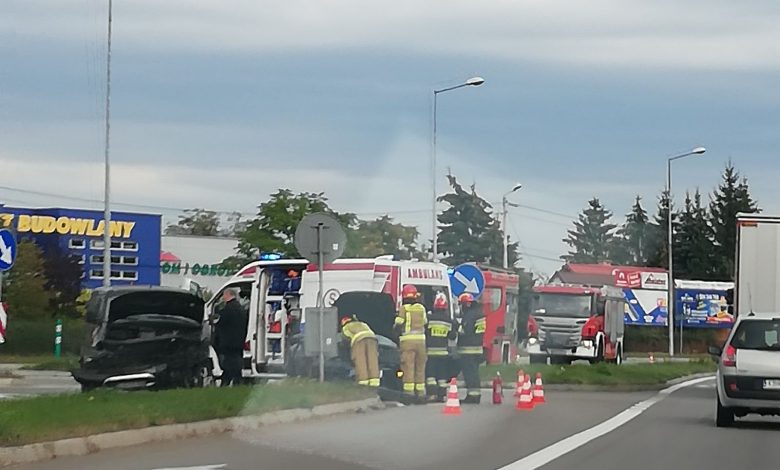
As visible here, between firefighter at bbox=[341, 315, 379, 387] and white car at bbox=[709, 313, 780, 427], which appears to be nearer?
white car at bbox=[709, 313, 780, 427]

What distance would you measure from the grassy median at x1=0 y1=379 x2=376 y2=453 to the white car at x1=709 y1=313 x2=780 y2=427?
524 cm

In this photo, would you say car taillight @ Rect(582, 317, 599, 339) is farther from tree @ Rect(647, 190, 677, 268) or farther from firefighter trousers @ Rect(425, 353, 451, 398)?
tree @ Rect(647, 190, 677, 268)

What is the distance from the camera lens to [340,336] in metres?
23.0

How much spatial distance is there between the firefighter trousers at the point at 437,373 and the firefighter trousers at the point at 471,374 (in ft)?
0.99

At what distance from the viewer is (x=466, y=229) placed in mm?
49344

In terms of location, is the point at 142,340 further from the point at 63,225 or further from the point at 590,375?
the point at 63,225

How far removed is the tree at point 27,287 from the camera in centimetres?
5697


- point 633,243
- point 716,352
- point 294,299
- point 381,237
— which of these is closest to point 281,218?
point 381,237

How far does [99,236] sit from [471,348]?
57.6 metres

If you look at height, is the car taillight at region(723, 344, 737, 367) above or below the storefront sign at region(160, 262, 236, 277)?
below

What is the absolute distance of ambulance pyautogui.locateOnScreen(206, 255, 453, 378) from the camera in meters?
24.2

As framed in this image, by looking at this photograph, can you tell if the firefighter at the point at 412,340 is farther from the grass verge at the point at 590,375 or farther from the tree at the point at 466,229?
the tree at the point at 466,229

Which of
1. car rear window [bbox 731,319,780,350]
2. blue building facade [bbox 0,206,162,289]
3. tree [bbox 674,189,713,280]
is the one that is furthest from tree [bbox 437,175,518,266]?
→ tree [bbox 674,189,713,280]

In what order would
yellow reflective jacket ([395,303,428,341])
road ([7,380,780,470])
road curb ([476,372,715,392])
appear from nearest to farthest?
A: road ([7,380,780,470])
yellow reflective jacket ([395,303,428,341])
road curb ([476,372,715,392])
